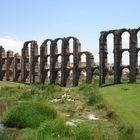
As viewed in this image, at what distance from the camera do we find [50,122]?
16.4 meters

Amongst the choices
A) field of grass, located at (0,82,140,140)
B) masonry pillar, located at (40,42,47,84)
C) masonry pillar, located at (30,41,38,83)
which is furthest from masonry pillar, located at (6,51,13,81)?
field of grass, located at (0,82,140,140)

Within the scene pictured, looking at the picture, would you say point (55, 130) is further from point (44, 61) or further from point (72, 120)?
point (44, 61)

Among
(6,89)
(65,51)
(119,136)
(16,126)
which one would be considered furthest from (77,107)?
(65,51)

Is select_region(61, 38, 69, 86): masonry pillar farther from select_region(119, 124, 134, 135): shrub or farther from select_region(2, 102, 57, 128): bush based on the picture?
select_region(119, 124, 134, 135): shrub

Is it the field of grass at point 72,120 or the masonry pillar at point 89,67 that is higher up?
the masonry pillar at point 89,67

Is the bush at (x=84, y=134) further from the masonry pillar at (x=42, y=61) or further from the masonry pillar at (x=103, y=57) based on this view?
the masonry pillar at (x=42, y=61)

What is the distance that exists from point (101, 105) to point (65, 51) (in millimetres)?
38879

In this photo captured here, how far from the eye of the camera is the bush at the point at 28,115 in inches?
741

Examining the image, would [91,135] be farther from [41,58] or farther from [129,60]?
[41,58]

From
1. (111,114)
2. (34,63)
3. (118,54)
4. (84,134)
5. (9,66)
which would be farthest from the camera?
(9,66)

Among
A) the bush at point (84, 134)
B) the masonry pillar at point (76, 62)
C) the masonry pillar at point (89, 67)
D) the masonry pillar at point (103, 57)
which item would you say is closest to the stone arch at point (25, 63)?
the masonry pillar at point (76, 62)

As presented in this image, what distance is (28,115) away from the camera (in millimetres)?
19000

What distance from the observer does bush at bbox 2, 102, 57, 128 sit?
18828 millimetres

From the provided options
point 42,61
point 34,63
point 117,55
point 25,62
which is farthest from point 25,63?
point 117,55
